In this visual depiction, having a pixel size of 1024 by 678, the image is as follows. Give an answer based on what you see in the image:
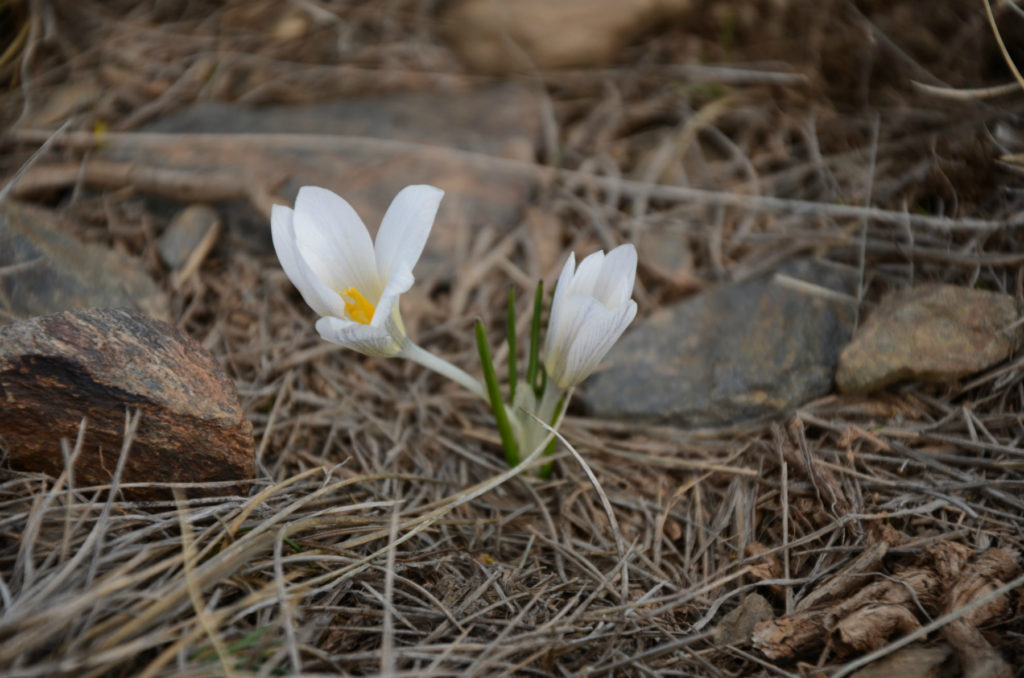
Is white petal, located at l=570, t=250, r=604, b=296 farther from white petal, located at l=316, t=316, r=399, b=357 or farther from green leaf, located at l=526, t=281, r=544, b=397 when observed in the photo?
white petal, located at l=316, t=316, r=399, b=357

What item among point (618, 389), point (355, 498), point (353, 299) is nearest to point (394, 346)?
point (353, 299)

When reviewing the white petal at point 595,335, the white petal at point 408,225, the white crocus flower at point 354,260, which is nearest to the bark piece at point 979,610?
the white petal at point 595,335

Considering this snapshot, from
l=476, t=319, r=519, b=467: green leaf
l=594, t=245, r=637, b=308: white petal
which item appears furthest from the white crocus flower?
l=594, t=245, r=637, b=308: white petal

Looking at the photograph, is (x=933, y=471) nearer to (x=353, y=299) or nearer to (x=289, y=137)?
(x=353, y=299)

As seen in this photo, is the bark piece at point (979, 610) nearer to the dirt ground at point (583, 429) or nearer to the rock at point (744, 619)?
the dirt ground at point (583, 429)

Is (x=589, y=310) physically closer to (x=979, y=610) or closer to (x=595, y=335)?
(x=595, y=335)
